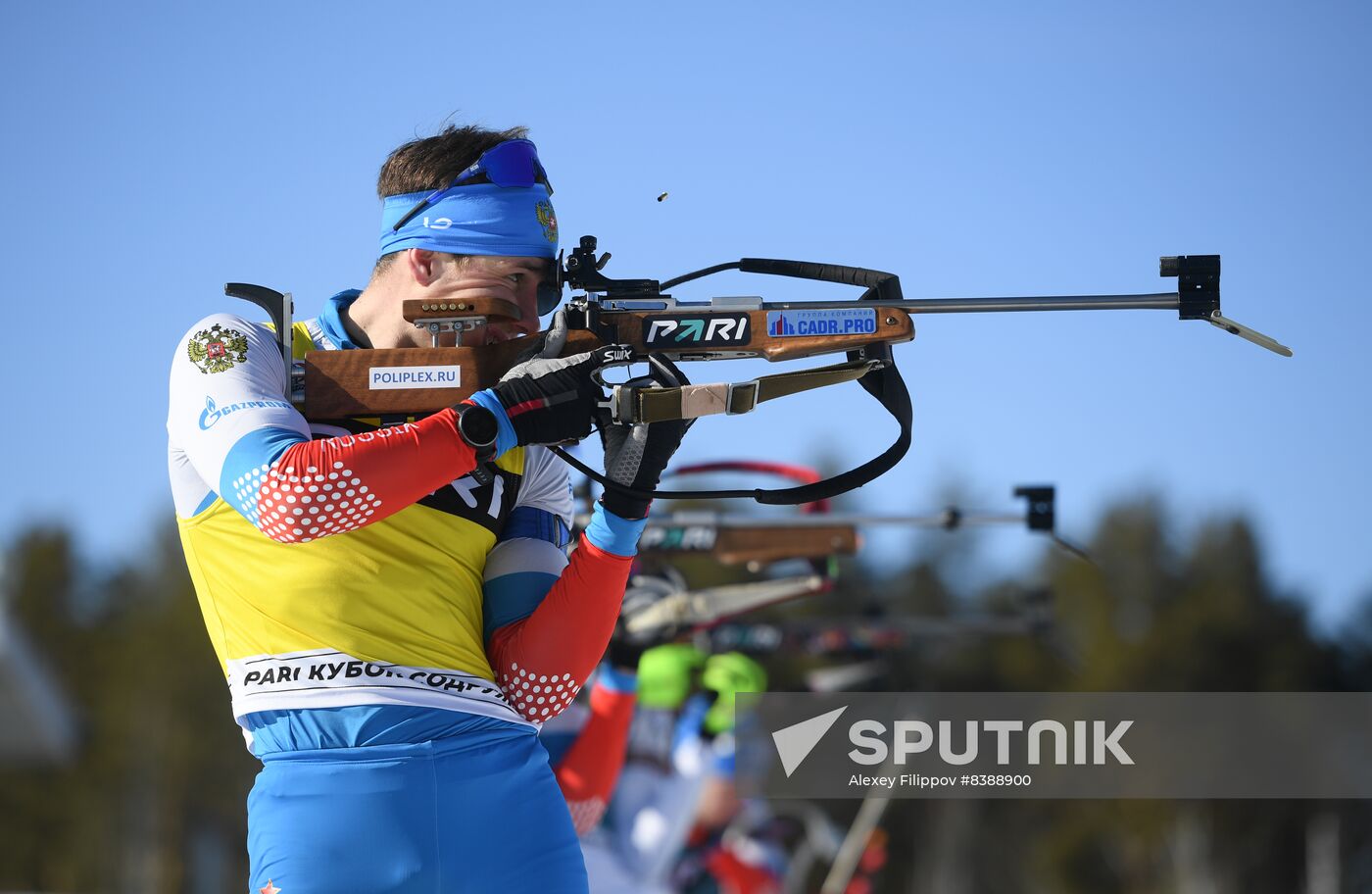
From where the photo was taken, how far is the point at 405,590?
9.48 feet

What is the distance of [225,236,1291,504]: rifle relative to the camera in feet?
9.87

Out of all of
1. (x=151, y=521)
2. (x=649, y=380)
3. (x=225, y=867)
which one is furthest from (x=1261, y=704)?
(x=649, y=380)

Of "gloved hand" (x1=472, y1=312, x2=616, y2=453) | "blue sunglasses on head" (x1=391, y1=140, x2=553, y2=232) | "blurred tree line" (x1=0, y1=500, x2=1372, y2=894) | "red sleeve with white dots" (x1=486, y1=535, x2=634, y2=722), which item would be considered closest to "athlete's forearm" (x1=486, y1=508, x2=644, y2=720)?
"red sleeve with white dots" (x1=486, y1=535, x2=634, y2=722)

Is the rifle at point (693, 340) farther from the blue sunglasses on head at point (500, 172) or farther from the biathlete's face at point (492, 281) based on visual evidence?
the blue sunglasses on head at point (500, 172)

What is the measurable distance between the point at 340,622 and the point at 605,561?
528mm

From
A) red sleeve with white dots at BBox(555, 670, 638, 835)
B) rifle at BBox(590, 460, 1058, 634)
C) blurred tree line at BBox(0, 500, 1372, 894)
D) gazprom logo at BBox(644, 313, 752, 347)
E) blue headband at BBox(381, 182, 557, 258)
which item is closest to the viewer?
blue headband at BBox(381, 182, 557, 258)

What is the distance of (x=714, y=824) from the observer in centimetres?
1223

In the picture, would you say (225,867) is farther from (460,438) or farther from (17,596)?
(460,438)

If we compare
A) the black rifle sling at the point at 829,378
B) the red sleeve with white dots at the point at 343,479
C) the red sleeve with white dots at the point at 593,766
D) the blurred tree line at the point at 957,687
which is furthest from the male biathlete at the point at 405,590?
the blurred tree line at the point at 957,687

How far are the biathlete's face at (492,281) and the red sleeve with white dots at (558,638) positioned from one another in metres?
0.49

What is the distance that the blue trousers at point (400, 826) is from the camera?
2.74 metres

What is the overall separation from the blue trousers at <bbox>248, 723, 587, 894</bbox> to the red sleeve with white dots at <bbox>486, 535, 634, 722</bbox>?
18 centimetres

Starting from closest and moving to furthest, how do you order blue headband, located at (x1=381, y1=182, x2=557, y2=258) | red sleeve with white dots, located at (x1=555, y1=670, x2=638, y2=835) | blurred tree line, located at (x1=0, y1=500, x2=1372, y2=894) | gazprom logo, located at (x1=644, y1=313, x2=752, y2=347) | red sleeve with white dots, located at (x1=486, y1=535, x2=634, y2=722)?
red sleeve with white dots, located at (x1=486, y1=535, x2=634, y2=722) → blue headband, located at (x1=381, y1=182, x2=557, y2=258) → gazprom logo, located at (x1=644, y1=313, x2=752, y2=347) → red sleeve with white dots, located at (x1=555, y1=670, x2=638, y2=835) → blurred tree line, located at (x1=0, y1=500, x2=1372, y2=894)

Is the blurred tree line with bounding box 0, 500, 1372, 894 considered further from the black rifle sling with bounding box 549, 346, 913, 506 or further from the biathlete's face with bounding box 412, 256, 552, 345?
the biathlete's face with bounding box 412, 256, 552, 345
